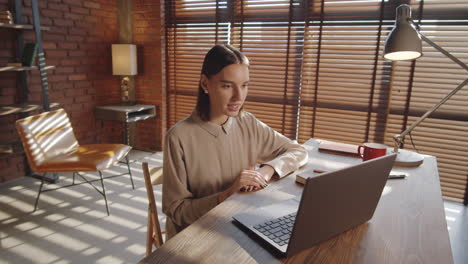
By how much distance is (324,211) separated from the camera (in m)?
0.85

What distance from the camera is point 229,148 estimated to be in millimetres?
1526

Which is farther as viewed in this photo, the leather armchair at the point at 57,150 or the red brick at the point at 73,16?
the red brick at the point at 73,16

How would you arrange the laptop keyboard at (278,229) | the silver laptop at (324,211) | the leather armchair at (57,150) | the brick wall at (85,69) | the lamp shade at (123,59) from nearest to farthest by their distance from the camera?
1. the silver laptop at (324,211)
2. the laptop keyboard at (278,229)
3. the leather armchair at (57,150)
4. the brick wall at (85,69)
5. the lamp shade at (123,59)

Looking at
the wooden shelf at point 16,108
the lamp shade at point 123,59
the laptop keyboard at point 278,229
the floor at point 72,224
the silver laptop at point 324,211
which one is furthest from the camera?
the lamp shade at point 123,59

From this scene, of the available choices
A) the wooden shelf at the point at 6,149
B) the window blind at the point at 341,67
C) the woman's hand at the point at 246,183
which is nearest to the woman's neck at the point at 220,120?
the woman's hand at the point at 246,183

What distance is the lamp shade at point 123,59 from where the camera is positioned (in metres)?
4.05

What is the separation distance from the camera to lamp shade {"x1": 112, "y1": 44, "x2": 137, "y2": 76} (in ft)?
13.3

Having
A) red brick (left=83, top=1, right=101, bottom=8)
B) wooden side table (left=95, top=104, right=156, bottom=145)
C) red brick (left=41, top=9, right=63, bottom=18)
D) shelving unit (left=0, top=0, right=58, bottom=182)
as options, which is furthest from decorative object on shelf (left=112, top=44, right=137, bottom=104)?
shelving unit (left=0, top=0, right=58, bottom=182)

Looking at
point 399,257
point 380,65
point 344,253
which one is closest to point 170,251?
point 344,253

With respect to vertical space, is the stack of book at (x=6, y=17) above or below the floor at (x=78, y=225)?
above

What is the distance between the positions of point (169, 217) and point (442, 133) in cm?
286

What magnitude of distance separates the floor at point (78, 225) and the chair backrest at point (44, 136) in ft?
1.40

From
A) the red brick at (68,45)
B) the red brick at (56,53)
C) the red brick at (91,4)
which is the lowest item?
the red brick at (56,53)

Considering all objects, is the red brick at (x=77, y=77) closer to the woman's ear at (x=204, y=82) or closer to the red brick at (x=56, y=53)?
the red brick at (x=56, y=53)
